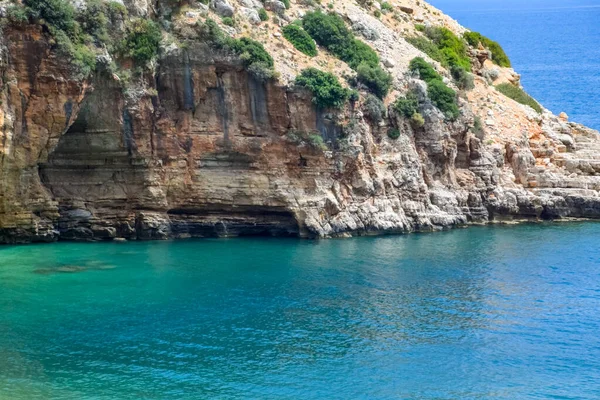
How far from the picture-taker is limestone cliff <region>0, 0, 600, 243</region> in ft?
168

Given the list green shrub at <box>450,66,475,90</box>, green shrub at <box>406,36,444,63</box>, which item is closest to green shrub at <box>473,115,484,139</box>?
green shrub at <box>450,66,475,90</box>

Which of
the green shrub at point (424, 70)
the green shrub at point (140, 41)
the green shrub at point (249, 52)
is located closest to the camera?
the green shrub at point (140, 41)

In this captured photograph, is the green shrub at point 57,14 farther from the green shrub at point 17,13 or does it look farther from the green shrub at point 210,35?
the green shrub at point 210,35

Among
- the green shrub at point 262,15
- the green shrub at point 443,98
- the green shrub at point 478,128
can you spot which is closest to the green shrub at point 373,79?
the green shrub at point 443,98

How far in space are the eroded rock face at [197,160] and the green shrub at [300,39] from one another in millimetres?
4467

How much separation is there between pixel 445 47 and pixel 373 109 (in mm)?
15210

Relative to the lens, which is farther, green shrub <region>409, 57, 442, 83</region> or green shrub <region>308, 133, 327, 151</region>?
green shrub <region>409, 57, 442, 83</region>

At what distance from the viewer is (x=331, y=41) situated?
61.7 meters

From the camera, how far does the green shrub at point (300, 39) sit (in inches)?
2345

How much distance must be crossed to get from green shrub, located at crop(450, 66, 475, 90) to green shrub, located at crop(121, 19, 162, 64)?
22.8 meters

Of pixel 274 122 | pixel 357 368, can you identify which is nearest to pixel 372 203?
pixel 274 122

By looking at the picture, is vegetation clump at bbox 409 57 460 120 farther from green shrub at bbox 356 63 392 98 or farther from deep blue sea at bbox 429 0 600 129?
deep blue sea at bbox 429 0 600 129

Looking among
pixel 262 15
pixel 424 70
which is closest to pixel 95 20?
pixel 262 15

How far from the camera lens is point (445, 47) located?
71.4 metres
